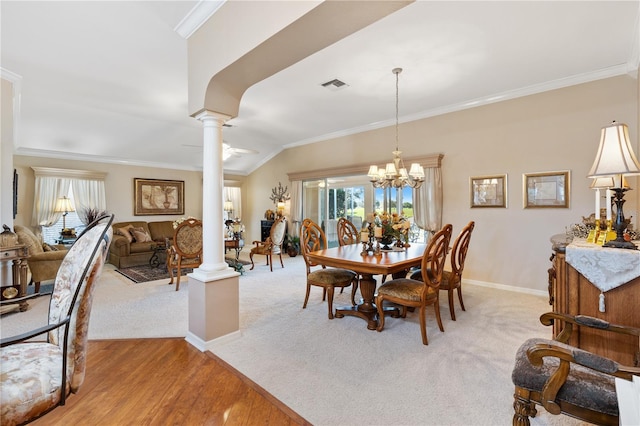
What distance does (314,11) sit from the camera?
65.8 inches

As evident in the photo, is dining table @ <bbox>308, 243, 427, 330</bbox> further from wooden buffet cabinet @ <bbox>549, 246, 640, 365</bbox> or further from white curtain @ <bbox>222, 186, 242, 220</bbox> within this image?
white curtain @ <bbox>222, 186, 242, 220</bbox>

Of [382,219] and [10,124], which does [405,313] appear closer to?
[382,219]

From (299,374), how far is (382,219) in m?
2.04

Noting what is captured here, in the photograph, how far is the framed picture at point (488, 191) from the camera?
4.45 metres

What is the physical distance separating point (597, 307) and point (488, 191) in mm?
3263

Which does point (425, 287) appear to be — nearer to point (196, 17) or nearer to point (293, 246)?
point (196, 17)

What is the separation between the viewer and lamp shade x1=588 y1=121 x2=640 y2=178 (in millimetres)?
1535

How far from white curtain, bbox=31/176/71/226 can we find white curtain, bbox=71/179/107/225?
0.68 ft

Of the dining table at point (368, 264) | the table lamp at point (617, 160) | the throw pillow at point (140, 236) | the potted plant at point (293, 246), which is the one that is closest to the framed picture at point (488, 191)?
the dining table at point (368, 264)

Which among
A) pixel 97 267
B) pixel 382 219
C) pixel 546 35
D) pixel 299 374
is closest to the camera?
pixel 97 267

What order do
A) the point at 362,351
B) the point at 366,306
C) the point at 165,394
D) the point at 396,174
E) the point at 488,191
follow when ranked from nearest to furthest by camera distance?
the point at 165,394 < the point at 362,351 < the point at 366,306 < the point at 396,174 < the point at 488,191

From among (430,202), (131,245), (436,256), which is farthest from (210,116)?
(131,245)

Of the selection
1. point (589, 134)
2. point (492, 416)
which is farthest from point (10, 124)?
point (589, 134)

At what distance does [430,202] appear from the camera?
16.8ft
